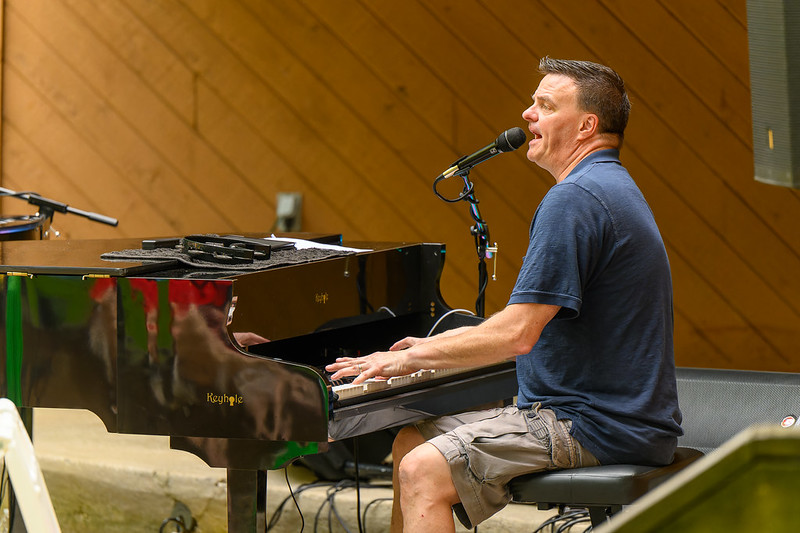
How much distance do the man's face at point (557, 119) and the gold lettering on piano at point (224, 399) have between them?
871 millimetres

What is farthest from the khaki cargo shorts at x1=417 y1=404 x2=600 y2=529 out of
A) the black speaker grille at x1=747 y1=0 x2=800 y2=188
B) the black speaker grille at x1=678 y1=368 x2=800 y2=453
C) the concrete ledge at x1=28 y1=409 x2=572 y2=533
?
the black speaker grille at x1=747 y1=0 x2=800 y2=188

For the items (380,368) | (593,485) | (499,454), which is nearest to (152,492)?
(380,368)

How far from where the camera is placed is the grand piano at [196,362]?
2.28m

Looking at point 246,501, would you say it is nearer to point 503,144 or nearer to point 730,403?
point 503,144

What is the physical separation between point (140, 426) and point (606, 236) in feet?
3.53

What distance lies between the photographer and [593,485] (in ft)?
7.25

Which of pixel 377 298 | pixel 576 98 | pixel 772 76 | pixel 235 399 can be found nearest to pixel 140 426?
pixel 235 399

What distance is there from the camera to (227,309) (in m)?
2.32

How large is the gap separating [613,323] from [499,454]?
1.19 feet

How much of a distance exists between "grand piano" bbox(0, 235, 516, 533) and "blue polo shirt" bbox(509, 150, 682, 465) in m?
0.44

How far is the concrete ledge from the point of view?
3.53 meters

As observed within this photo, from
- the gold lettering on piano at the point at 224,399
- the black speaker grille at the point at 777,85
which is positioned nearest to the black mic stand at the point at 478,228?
the gold lettering on piano at the point at 224,399

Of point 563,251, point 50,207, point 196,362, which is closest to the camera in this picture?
point 563,251

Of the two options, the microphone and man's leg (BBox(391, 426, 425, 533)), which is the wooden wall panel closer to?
the microphone
